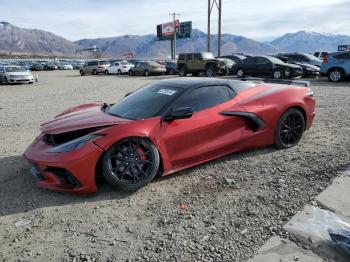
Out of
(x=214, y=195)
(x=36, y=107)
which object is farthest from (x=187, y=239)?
(x=36, y=107)

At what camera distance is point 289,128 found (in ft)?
19.2

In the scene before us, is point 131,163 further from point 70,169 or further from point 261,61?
point 261,61

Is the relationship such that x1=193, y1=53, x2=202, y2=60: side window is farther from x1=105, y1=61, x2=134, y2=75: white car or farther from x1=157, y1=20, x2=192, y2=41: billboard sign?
x1=157, y1=20, x2=192, y2=41: billboard sign

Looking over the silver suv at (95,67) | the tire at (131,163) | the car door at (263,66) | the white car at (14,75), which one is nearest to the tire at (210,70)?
the car door at (263,66)

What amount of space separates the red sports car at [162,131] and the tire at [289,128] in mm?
15

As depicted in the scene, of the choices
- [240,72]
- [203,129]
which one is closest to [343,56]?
[240,72]

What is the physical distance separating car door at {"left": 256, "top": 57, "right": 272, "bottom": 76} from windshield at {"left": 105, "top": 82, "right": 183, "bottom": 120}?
52.9 ft

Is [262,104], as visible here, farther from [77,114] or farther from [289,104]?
[77,114]

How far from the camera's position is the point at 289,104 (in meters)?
5.75

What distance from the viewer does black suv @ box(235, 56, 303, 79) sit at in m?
19.9

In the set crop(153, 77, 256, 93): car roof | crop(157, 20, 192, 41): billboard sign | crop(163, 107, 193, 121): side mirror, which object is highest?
crop(157, 20, 192, 41): billboard sign

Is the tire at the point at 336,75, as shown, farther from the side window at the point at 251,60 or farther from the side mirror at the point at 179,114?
the side mirror at the point at 179,114

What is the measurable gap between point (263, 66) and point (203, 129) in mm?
17106

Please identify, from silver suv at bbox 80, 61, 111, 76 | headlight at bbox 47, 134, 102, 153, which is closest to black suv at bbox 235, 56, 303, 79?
headlight at bbox 47, 134, 102, 153
